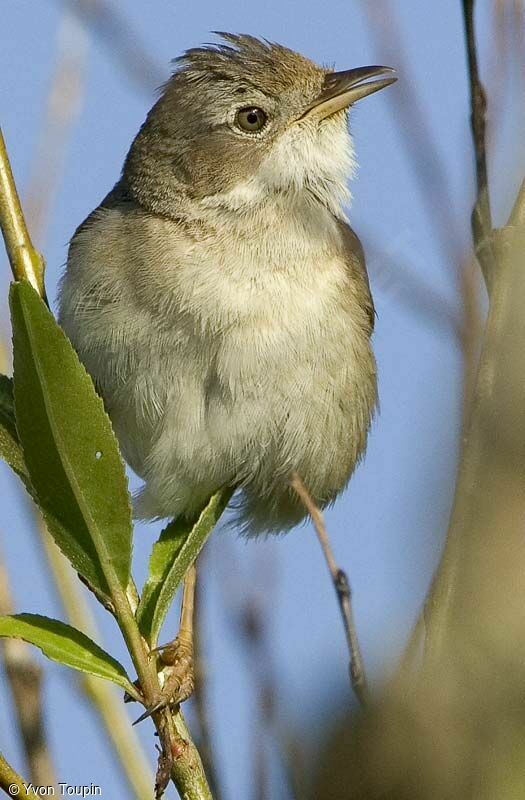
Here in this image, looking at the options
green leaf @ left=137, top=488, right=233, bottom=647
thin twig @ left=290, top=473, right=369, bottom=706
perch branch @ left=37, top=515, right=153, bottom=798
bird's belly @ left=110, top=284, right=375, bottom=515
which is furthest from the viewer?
bird's belly @ left=110, top=284, right=375, bottom=515

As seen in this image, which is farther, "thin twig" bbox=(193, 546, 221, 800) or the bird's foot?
the bird's foot

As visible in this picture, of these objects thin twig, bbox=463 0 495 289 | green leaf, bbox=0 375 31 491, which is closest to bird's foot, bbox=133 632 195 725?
green leaf, bbox=0 375 31 491

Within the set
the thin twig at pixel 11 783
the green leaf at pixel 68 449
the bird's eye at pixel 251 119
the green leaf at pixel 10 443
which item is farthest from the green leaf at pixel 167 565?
the bird's eye at pixel 251 119

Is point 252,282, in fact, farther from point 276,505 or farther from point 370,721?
point 370,721

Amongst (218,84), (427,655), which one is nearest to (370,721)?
(427,655)

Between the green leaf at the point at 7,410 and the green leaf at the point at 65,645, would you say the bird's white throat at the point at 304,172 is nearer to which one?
the green leaf at the point at 7,410

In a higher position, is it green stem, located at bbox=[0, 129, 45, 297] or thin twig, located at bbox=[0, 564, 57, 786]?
green stem, located at bbox=[0, 129, 45, 297]

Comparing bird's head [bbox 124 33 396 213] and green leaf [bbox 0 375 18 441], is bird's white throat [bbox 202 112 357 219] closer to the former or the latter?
bird's head [bbox 124 33 396 213]

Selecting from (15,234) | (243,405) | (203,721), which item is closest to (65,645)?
(203,721)
